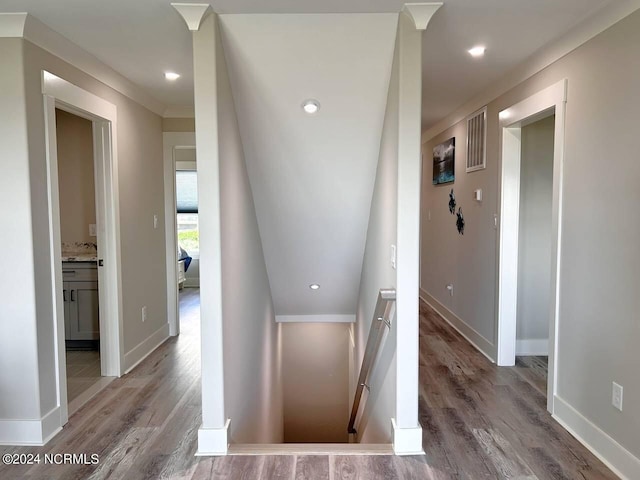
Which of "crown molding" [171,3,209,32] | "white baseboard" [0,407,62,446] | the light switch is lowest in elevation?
"white baseboard" [0,407,62,446]

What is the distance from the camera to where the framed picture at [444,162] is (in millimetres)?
4905

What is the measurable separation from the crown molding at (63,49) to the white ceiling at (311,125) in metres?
1.03

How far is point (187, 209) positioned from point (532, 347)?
6.47m

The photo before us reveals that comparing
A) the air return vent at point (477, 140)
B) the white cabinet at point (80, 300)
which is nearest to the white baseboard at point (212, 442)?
the white cabinet at point (80, 300)

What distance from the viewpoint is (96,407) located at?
2.92 meters

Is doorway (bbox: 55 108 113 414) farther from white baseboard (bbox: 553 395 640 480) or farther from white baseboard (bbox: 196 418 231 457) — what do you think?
white baseboard (bbox: 553 395 640 480)

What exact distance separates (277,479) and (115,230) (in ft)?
7.35

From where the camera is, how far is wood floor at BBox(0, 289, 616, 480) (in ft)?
7.06

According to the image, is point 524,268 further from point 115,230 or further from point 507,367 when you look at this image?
point 115,230

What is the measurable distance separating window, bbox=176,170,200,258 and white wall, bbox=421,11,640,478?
6.42 m

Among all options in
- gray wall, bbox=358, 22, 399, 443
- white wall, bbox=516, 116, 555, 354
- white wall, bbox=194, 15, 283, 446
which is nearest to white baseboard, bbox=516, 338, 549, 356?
white wall, bbox=516, 116, 555, 354

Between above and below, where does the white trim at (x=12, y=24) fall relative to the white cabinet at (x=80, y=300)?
above

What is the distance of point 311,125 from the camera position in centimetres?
280

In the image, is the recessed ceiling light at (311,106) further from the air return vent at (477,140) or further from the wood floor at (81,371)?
the wood floor at (81,371)
